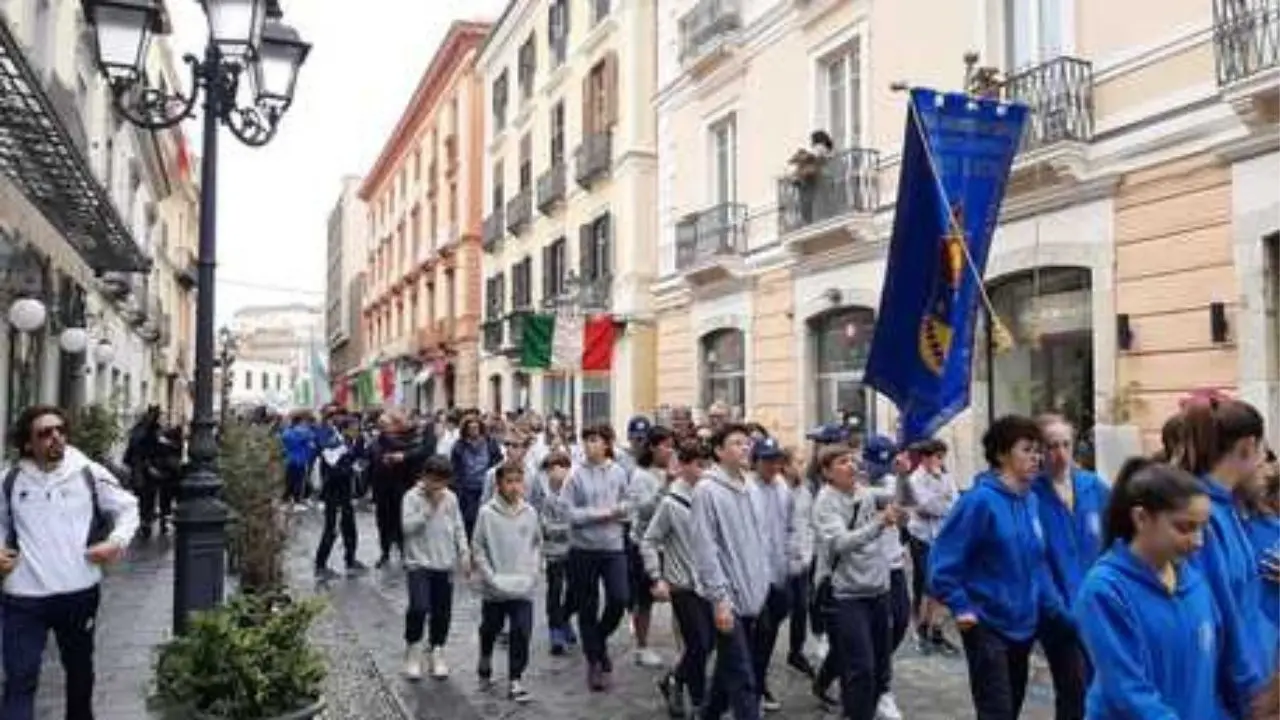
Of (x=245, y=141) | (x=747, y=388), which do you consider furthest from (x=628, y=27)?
(x=245, y=141)

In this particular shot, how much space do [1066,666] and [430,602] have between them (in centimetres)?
457

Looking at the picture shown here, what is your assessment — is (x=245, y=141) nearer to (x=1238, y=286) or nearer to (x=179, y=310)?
(x=1238, y=286)

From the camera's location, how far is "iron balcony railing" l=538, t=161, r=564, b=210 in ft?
99.1

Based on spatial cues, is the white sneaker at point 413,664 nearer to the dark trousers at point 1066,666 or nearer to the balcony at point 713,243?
the dark trousers at point 1066,666

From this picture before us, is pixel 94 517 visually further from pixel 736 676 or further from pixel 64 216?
pixel 64 216

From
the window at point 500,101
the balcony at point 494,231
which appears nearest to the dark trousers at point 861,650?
the balcony at point 494,231

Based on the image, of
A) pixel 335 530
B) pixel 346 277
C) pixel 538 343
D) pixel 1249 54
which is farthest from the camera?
pixel 346 277

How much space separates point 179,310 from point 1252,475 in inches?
1961

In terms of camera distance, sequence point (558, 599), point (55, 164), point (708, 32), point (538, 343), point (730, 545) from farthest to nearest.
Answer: point (538, 343) → point (708, 32) → point (55, 164) → point (558, 599) → point (730, 545)

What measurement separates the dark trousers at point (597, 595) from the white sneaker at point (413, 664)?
112 centimetres

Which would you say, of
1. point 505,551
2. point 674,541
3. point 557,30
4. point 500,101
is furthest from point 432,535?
point 500,101

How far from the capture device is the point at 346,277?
7919cm

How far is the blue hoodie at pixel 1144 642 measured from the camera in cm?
326

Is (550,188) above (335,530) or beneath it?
above
